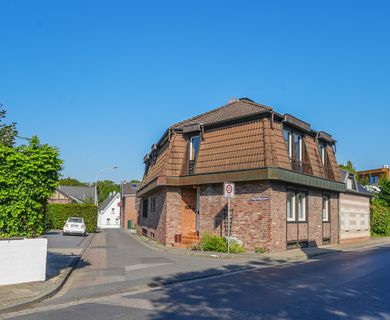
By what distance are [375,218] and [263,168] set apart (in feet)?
71.8

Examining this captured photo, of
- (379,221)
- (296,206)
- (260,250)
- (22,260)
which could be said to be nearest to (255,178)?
(260,250)

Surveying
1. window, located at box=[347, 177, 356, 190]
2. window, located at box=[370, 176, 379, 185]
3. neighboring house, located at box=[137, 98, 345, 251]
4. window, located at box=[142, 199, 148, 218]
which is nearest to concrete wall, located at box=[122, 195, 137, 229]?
window, located at box=[142, 199, 148, 218]

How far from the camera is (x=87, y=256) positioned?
18953 millimetres

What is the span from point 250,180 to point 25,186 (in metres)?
10.7

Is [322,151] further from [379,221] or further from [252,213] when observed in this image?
[379,221]

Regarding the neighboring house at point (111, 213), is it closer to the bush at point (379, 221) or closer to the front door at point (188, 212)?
the bush at point (379, 221)

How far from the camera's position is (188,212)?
2311 cm

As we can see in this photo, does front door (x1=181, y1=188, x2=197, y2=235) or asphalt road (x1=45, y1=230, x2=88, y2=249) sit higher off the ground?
front door (x1=181, y1=188, x2=197, y2=235)

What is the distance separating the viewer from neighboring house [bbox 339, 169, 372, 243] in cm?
2839

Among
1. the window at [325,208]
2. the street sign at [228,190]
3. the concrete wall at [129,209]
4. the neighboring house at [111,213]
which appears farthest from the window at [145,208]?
the neighboring house at [111,213]

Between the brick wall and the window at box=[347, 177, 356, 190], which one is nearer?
the brick wall

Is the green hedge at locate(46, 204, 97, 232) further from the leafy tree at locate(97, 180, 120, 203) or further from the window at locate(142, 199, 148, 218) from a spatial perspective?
the leafy tree at locate(97, 180, 120, 203)

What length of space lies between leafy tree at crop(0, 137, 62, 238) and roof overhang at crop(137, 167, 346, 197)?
32.1 ft

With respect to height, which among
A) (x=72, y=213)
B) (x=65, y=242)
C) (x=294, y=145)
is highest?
(x=294, y=145)
